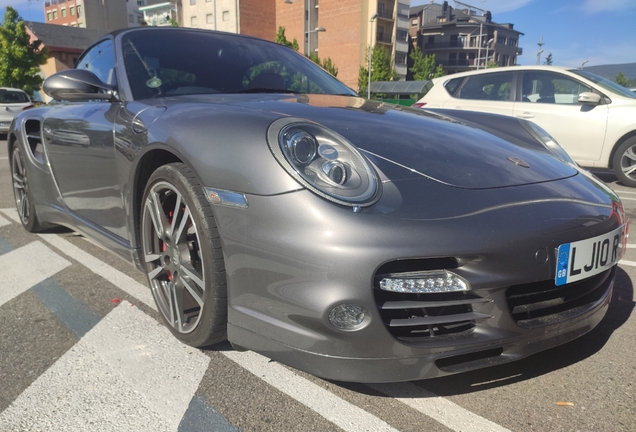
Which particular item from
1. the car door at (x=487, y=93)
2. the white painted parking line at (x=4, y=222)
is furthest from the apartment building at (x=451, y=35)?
the white painted parking line at (x=4, y=222)

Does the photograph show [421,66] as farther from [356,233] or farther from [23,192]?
[356,233]

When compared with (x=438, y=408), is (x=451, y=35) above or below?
above

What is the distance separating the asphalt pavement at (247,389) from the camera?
5.53 feet

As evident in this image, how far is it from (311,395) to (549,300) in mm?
884

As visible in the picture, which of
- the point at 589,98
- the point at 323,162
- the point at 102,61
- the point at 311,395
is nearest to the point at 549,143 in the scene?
the point at 323,162

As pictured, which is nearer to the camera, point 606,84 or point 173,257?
point 173,257

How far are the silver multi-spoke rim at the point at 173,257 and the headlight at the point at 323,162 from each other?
1.59ft

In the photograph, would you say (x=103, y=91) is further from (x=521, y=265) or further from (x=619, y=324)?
(x=619, y=324)

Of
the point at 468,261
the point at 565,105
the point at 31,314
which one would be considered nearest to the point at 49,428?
the point at 31,314

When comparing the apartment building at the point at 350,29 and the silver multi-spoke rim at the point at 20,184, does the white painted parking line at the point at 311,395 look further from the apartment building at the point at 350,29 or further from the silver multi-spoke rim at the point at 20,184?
the apartment building at the point at 350,29

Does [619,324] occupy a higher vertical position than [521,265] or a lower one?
lower

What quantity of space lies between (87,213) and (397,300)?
2114 mm

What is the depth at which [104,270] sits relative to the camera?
10.6ft

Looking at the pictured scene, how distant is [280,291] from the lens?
5.44 feet
